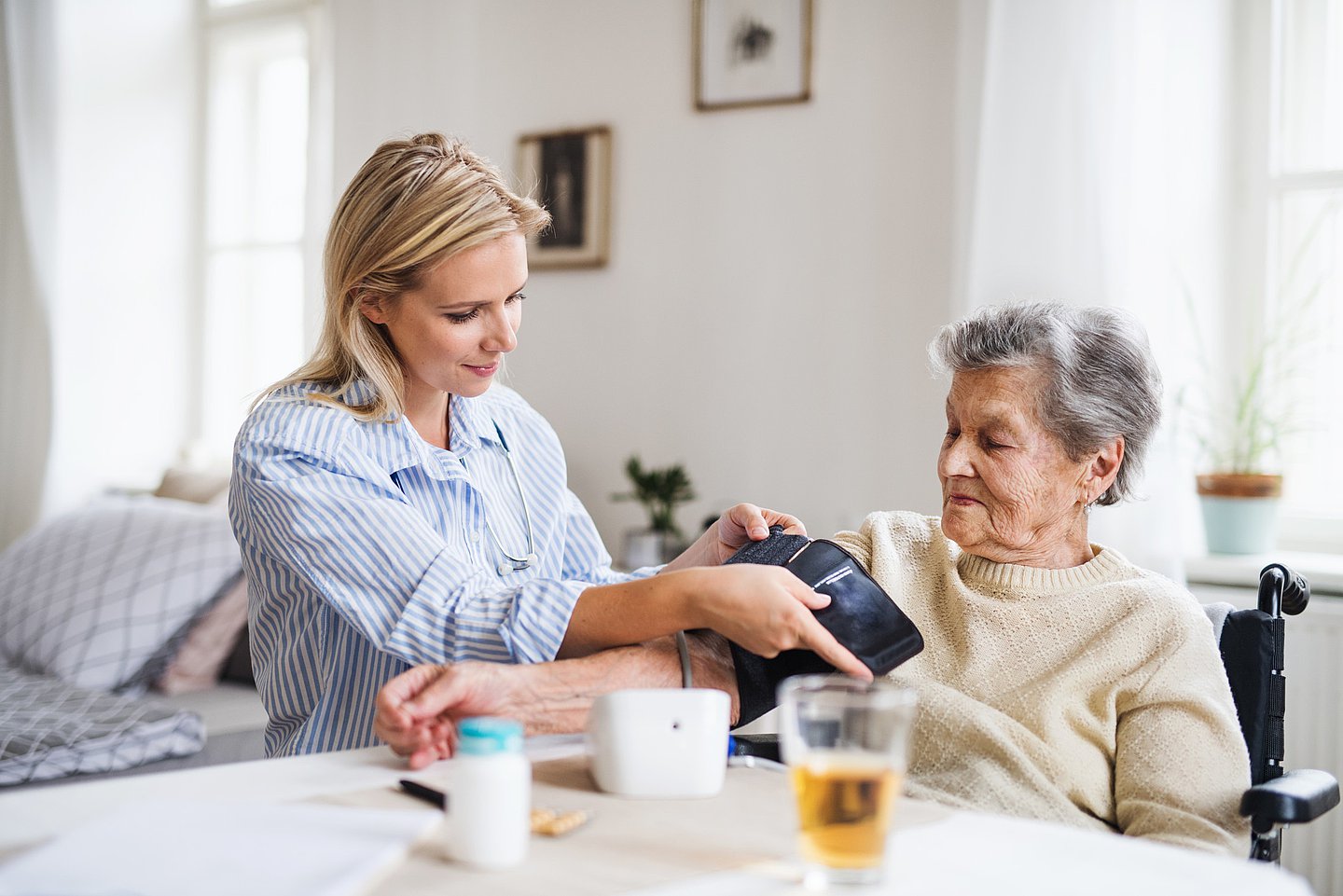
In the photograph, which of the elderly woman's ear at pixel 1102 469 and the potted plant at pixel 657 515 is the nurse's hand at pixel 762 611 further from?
the potted plant at pixel 657 515

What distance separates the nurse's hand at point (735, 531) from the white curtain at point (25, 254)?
11.5 ft

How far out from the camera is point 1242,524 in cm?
253

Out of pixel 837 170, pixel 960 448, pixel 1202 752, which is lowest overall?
pixel 1202 752

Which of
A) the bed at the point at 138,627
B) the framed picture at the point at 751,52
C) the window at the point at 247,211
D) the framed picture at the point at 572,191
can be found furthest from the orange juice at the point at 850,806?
the window at the point at 247,211

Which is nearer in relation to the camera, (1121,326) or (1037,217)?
(1121,326)

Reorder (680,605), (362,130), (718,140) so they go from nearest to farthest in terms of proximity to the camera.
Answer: (680,605) < (718,140) < (362,130)

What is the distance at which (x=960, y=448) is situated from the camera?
1524 mm

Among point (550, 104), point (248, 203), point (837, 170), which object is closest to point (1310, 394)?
point (837, 170)

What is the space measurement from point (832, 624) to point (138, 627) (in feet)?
6.98

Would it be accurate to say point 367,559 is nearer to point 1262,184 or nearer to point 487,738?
point 487,738

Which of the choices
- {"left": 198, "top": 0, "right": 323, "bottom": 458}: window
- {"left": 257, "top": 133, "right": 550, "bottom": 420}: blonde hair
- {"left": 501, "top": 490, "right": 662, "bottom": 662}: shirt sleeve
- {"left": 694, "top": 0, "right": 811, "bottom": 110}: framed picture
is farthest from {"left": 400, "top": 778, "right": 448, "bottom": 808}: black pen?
{"left": 198, "top": 0, "right": 323, "bottom": 458}: window

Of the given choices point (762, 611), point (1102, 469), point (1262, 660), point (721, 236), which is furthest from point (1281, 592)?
point (721, 236)

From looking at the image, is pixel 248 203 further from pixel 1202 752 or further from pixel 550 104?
pixel 1202 752

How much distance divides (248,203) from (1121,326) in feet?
12.6
